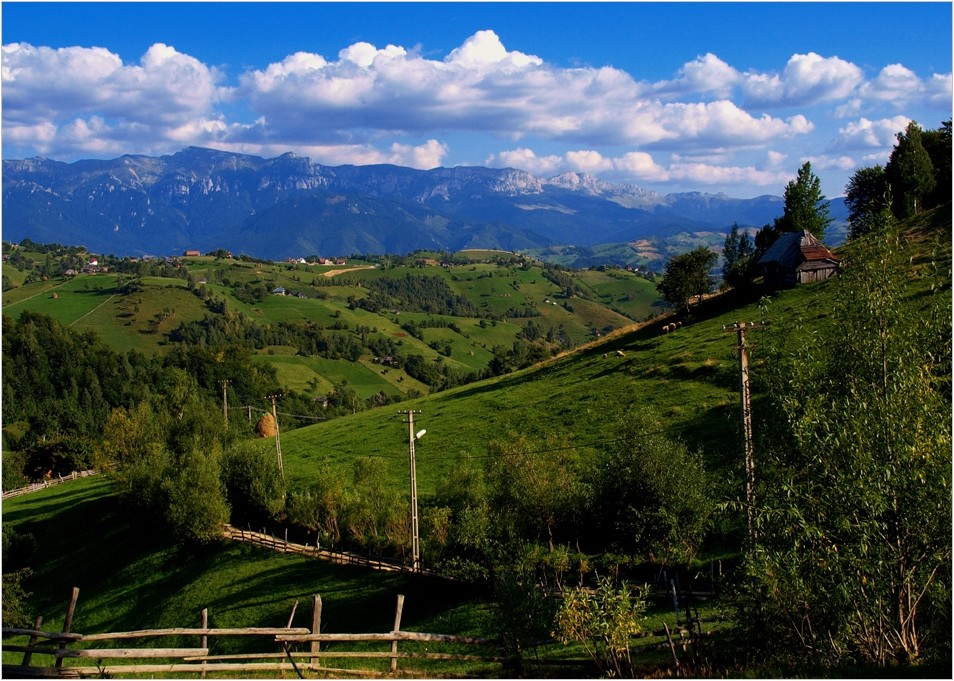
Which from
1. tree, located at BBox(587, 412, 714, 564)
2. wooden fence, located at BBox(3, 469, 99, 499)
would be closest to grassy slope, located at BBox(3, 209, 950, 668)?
tree, located at BBox(587, 412, 714, 564)

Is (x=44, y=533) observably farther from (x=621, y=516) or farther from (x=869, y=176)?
(x=869, y=176)

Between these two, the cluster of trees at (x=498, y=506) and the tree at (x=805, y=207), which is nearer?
the cluster of trees at (x=498, y=506)

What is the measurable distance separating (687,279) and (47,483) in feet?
285

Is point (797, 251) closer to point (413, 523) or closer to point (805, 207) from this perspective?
point (805, 207)

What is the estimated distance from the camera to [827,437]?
50.8 feet

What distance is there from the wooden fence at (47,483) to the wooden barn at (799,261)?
299 ft

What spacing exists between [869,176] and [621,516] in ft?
308

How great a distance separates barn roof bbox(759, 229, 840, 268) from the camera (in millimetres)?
75750

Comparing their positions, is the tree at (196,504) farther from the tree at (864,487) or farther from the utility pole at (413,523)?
the tree at (864,487)

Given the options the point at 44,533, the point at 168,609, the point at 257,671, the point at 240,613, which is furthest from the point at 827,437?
the point at 44,533

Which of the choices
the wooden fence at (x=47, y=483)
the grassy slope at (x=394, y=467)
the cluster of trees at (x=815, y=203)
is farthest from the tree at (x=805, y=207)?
the wooden fence at (x=47, y=483)

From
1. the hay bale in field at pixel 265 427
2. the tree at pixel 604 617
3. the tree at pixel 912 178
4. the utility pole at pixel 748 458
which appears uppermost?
the tree at pixel 912 178

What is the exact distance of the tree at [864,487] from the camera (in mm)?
15055

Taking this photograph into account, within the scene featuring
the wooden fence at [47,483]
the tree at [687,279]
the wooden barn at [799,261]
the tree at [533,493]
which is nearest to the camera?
the tree at [533,493]
